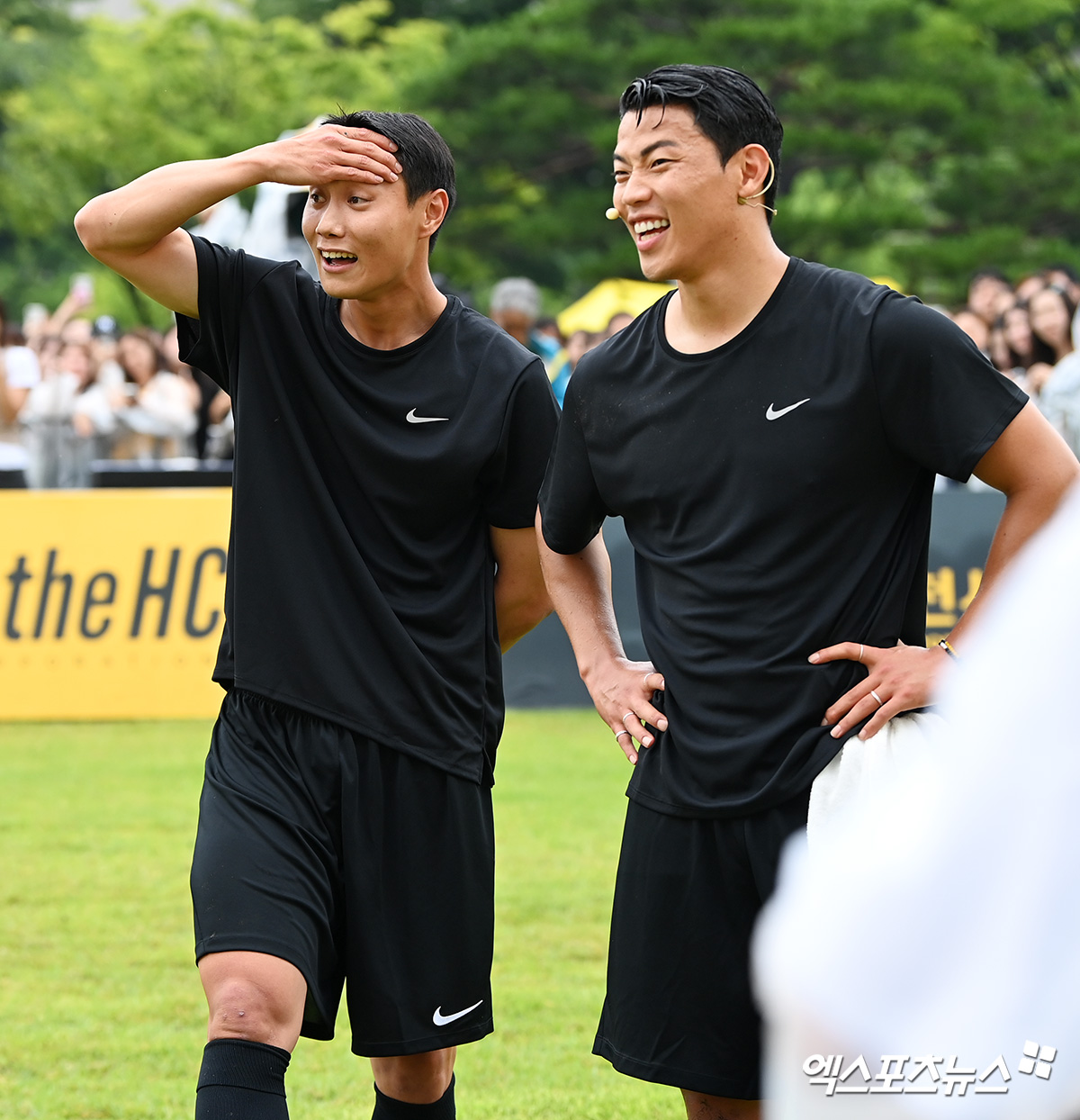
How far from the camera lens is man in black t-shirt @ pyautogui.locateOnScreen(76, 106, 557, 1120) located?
4.02m

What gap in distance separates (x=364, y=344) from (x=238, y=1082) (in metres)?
1.70

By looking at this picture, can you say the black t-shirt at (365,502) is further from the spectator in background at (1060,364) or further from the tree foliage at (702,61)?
the tree foliage at (702,61)

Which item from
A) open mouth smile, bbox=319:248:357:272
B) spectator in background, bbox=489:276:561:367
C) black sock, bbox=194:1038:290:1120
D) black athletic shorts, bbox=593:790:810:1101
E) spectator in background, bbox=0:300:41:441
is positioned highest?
open mouth smile, bbox=319:248:357:272

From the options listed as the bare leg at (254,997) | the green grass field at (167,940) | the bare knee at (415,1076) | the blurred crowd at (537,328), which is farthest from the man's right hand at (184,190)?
the blurred crowd at (537,328)

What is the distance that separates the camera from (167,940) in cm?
701

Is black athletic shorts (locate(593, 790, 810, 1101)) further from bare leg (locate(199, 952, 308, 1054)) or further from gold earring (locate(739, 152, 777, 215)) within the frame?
gold earring (locate(739, 152, 777, 215))

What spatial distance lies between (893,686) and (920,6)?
3368 cm

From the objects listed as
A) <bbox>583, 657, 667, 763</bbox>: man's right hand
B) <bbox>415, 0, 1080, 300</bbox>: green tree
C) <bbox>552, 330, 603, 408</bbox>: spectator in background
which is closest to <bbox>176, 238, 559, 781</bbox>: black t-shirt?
<bbox>583, 657, 667, 763</bbox>: man's right hand

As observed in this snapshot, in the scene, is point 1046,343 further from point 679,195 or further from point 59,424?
point 679,195

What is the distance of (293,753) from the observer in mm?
4023

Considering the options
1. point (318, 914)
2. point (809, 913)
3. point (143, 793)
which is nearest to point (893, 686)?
point (318, 914)

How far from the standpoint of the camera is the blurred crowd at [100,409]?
14508mm

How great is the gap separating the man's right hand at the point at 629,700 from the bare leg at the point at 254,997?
0.85 metres

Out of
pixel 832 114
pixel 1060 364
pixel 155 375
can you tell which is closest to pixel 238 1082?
pixel 1060 364
